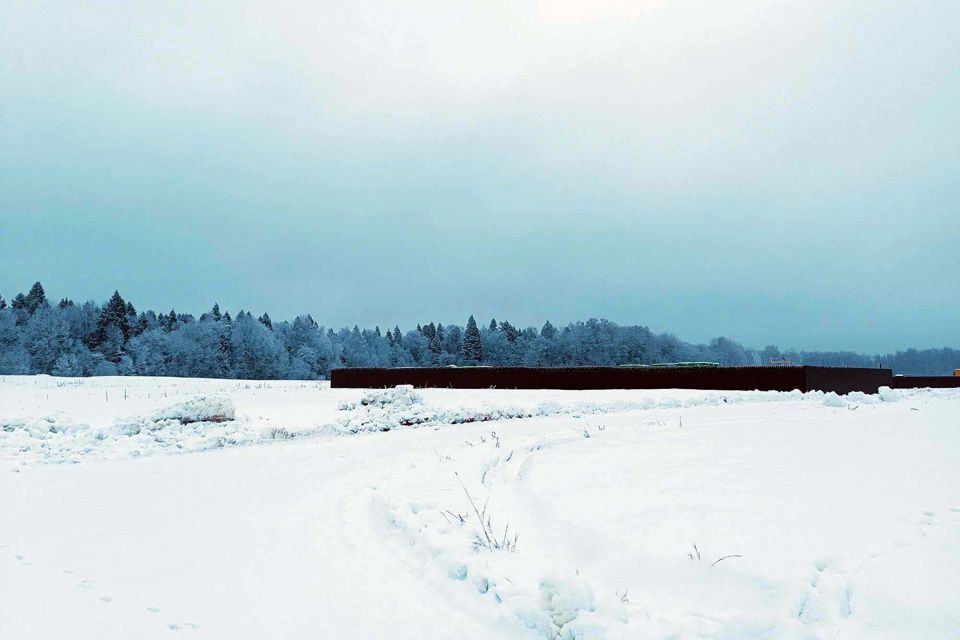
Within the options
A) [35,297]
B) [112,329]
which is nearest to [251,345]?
[112,329]

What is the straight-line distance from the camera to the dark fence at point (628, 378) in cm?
2434

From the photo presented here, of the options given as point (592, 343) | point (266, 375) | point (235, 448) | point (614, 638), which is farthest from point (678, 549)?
point (592, 343)

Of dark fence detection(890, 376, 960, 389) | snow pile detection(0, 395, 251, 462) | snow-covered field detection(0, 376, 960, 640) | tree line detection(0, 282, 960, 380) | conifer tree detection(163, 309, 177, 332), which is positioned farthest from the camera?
conifer tree detection(163, 309, 177, 332)

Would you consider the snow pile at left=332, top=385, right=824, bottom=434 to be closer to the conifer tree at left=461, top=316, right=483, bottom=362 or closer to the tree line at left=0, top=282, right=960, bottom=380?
the tree line at left=0, top=282, right=960, bottom=380

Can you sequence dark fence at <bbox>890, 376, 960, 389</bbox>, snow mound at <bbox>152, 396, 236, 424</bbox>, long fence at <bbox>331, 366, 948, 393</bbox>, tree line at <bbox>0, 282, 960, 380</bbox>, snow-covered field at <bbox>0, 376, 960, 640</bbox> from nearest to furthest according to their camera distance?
snow-covered field at <bbox>0, 376, 960, 640</bbox> → snow mound at <bbox>152, 396, 236, 424</bbox> → long fence at <bbox>331, 366, 948, 393</bbox> → dark fence at <bbox>890, 376, 960, 389</bbox> → tree line at <bbox>0, 282, 960, 380</bbox>

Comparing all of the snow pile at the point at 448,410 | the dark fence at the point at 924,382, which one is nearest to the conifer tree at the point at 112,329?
the snow pile at the point at 448,410

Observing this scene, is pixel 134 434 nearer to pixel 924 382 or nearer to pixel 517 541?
pixel 517 541

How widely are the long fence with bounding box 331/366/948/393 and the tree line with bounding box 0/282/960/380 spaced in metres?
38.2

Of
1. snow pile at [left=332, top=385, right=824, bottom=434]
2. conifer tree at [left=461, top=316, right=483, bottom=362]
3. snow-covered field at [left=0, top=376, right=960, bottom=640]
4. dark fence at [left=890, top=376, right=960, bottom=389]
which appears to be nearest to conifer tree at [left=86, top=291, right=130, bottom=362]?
conifer tree at [left=461, top=316, right=483, bottom=362]

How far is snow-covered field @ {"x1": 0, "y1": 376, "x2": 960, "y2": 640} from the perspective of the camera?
11.1 ft

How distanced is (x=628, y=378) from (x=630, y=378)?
3.3 inches

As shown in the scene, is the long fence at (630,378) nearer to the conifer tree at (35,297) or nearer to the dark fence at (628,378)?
the dark fence at (628,378)

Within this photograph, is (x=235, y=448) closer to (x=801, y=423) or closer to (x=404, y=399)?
(x=404, y=399)

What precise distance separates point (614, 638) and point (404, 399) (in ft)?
47.6
